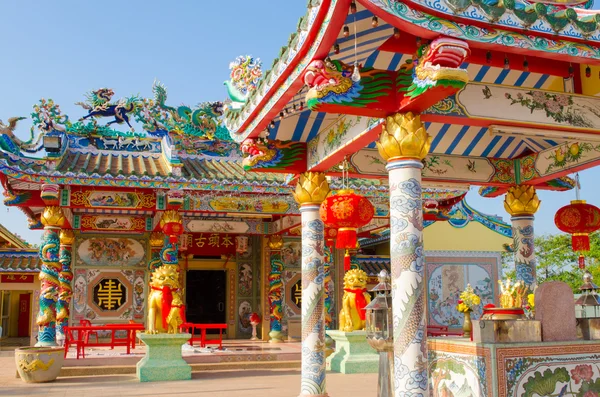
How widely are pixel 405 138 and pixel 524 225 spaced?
3.12 m

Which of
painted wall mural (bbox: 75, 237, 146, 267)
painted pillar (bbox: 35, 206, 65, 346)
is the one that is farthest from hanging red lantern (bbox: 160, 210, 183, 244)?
painted wall mural (bbox: 75, 237, 146, 267)

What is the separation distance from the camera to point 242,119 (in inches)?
258

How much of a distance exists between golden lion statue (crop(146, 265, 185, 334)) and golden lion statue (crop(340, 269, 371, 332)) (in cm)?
299

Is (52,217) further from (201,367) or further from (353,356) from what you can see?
(353,356)

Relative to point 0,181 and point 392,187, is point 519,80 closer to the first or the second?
point 392,187

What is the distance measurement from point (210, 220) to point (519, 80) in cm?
991

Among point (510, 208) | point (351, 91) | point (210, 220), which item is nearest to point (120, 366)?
point (210, 220)

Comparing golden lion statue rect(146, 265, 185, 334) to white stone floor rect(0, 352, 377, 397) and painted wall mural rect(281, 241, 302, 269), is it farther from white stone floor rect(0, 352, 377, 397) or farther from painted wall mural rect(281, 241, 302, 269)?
painted wall mural rect(281, 241, 302, 269)

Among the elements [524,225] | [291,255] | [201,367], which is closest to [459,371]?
[524,225]

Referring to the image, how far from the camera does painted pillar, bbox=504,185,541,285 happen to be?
720 cm

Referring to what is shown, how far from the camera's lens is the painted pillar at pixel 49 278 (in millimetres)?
11180

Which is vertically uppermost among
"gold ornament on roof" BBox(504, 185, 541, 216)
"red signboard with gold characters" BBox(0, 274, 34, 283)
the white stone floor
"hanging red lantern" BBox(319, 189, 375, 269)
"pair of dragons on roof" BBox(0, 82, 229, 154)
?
"pair of dragons on roof" BBox(0, 82, 229, 154)

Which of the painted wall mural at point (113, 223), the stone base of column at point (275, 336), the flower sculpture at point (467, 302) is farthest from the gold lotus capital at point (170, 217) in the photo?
the flower sculpture at point (467, 302)

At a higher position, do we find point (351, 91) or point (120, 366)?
point (351, 91)
